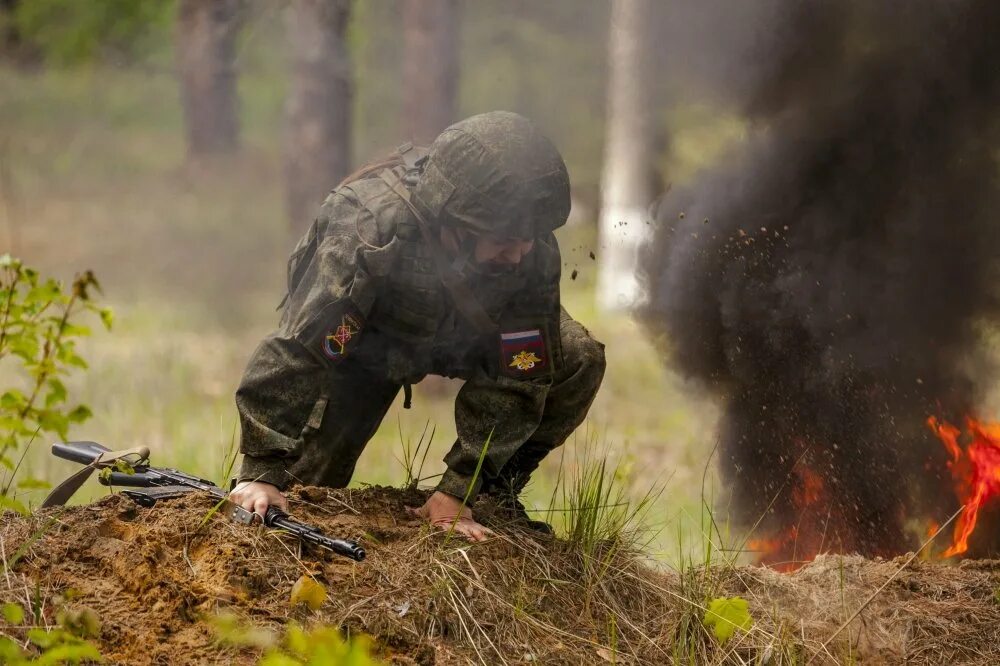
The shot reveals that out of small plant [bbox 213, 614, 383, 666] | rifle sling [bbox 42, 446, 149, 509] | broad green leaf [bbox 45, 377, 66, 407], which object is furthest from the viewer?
rifle sling [bbox 42, 446, 149, 509]

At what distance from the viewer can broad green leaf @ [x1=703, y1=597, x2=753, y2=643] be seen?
3.32 meters

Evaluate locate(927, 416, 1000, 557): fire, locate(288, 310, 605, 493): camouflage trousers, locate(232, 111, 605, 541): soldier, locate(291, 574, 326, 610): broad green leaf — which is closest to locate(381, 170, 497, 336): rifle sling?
locate(232, 111, 605, 541): soldier

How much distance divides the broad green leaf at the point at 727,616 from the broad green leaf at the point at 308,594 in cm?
114

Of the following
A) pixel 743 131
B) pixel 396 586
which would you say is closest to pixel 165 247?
pixel 743 131

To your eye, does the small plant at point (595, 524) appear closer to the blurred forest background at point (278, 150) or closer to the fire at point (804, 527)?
the blurred forest background at point (278, 150)

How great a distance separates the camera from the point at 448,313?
3.87 meters

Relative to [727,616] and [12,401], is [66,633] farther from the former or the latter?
[727,616]

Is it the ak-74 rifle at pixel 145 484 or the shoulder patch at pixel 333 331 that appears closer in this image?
the ak-74 rifle at pixel 145 484

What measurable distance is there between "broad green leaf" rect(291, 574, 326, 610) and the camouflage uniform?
2.09 ft

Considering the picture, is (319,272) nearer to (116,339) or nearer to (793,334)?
(793,334)

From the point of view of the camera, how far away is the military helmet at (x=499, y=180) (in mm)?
3531

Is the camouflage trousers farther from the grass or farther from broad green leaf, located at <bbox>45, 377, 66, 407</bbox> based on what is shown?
broad green leaf, located at <bbox>45, 377, 66, 407</bbox>

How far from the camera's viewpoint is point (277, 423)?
3732 millimetres

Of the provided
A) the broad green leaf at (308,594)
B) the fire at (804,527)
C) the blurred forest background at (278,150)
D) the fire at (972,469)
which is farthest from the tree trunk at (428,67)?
the broad green leaf at (308,594)
